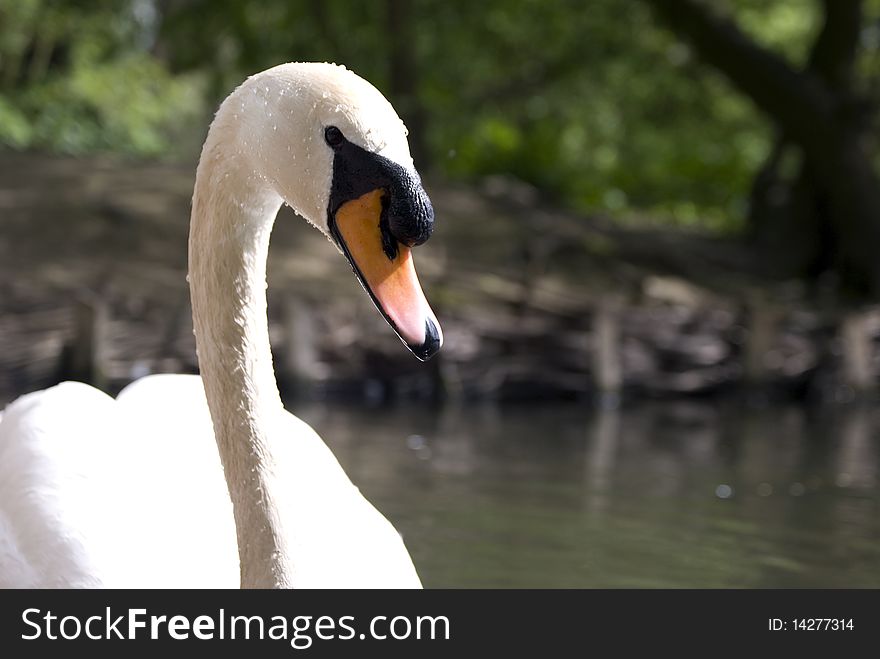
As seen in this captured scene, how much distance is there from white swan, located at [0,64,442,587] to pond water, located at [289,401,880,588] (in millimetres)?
2011

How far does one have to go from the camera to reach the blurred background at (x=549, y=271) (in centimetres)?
858

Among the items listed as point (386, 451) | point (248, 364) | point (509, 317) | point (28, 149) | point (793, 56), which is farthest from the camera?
point (793, 56)

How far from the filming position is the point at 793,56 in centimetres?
2645

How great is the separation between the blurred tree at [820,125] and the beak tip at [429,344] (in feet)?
53.9

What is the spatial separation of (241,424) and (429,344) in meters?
0.69

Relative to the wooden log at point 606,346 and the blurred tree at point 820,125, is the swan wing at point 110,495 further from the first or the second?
the blurred tree at point 820,125

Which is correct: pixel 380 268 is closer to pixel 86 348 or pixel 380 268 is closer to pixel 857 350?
pixel 86 348

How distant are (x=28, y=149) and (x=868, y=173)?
11802 millimetres

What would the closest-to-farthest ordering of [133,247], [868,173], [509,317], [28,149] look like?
1. [509,317]
2. [133,247]
3. [868,173]
4. [28,149]

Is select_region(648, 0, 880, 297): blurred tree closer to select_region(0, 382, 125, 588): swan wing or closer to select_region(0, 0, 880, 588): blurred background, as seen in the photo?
select_region(0, 0, 880, 588): blurred background

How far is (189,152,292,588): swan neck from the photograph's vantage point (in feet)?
11.3

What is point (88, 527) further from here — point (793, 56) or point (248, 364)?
point (793, 56)

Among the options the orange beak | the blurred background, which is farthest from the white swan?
the blurred background
